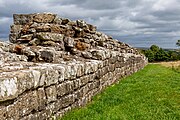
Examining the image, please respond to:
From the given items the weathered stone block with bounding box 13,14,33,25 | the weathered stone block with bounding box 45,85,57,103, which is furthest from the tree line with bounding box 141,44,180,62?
the weathered stone block with bounding box 45,85,57,103

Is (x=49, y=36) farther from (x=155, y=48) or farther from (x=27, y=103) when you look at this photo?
(x=155, y=48)

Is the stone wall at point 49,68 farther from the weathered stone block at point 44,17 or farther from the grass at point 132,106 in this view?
the grass at point 132,106

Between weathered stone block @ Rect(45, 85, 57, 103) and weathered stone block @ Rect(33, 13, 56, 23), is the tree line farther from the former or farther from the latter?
weathered stone block @ Rect(45, 85, 57, 103)

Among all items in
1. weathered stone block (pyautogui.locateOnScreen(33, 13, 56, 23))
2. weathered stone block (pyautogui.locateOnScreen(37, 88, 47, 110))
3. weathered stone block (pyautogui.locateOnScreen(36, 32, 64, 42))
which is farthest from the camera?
weathered stone block (pyautogui.locateOnScreen(33, 13, 56, 23))

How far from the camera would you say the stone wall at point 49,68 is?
637cm

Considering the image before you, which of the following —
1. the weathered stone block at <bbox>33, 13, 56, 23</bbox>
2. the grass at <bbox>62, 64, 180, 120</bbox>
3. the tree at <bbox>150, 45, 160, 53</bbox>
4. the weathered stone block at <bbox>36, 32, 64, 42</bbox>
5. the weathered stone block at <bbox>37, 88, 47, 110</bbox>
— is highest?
the weathered stone block at <bbox>33, 13, 56, 23</bbox>

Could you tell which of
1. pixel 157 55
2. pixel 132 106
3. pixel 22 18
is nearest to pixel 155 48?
pixel 157 55

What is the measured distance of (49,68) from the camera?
802 cm

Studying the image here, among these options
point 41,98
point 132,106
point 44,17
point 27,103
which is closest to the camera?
A: point 27,103

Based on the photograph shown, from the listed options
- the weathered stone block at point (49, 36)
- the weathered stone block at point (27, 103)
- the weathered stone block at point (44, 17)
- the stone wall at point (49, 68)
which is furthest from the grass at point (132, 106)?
the weathered stone block at point (44, 17)

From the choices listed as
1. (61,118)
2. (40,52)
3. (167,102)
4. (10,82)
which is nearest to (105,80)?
(167,102)

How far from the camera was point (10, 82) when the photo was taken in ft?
19.2

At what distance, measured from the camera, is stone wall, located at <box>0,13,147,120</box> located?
6367 mm

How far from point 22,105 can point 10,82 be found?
762 millimetres
